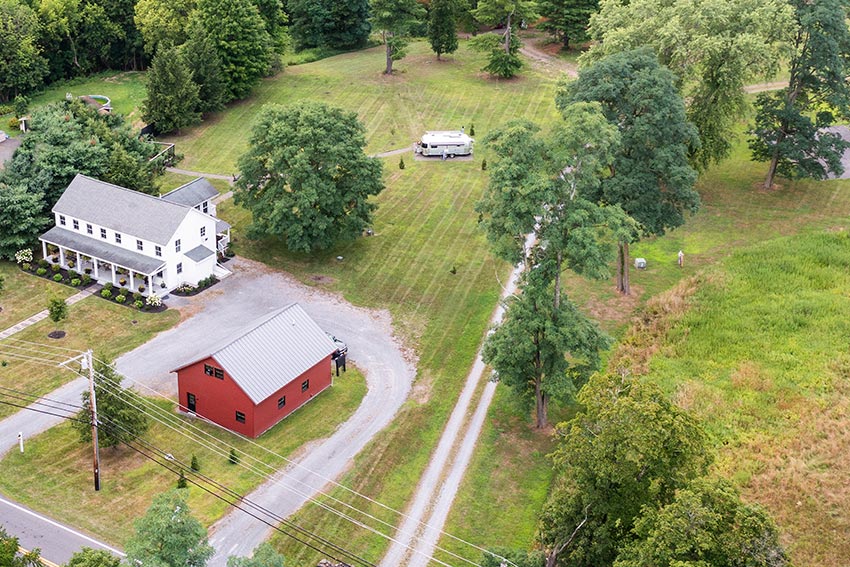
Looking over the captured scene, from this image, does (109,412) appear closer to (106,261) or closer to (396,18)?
(106,261)

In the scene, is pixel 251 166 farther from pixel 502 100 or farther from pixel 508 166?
pixel 502 100

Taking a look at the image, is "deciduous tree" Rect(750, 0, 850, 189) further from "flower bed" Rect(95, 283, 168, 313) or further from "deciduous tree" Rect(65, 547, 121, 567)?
"deciduous tree" Rect(65, 547, 121, 567)

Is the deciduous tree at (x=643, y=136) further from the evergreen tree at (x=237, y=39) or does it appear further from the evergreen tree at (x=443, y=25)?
the evergreen tree at (x=443, y=25)

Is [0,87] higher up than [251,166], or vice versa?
[251,166]

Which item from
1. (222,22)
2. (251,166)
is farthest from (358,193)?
(222,22)

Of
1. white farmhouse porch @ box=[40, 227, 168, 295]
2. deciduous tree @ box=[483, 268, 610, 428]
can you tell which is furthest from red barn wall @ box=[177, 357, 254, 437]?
deciduous tree @ box=[483, 268, 610, 428]
